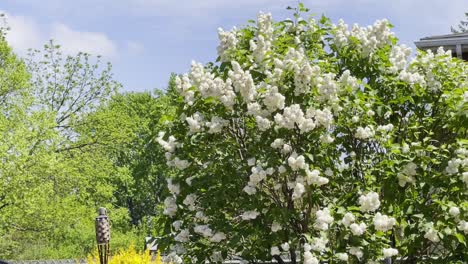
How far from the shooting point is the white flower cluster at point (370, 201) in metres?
6.95

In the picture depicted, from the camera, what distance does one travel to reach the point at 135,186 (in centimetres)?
4181

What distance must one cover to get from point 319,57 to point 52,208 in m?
19.0

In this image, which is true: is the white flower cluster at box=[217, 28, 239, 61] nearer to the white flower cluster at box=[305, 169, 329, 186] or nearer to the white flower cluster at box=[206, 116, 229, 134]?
the white flower cluster at box=[206, 116, 229, 134]

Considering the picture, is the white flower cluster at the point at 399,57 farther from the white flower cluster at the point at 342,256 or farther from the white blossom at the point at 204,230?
the white blossom at the point at 204,230

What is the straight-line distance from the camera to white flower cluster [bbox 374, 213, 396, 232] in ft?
22.5

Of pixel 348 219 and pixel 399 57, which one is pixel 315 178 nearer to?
pixel 348 219

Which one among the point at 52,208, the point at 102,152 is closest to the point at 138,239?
the point at 102,152

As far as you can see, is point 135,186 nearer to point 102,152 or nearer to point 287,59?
point 102,152

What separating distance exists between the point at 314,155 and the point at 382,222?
101 cm

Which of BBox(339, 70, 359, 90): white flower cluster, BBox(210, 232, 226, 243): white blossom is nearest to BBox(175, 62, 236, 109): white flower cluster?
BBox(339, 70, 359, 90): white flower cluster

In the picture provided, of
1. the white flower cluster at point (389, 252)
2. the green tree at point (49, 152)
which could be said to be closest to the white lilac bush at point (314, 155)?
the white flower cluster at point (389, 252)

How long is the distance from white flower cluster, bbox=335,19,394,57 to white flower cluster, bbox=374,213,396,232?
2.32m

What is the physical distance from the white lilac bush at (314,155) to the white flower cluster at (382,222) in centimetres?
1

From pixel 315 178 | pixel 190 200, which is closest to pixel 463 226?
pixel 315 178
